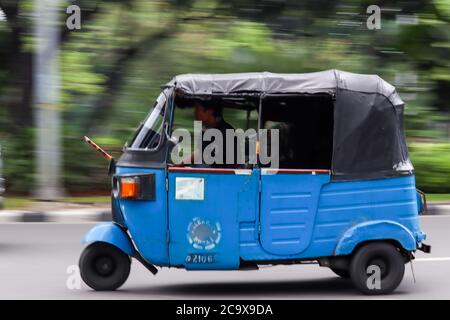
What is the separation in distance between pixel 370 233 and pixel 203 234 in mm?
1278

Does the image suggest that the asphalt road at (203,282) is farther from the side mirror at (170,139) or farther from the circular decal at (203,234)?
the side mirror at (170,139)

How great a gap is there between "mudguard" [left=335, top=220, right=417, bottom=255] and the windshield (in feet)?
5.32

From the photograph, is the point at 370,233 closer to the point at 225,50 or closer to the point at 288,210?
the point at 288,210

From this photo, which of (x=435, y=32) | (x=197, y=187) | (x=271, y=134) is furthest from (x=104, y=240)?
(x=435, y=32)

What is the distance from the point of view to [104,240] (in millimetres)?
7051

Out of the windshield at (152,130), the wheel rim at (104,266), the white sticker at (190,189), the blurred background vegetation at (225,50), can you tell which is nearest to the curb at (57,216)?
the blurred background vegetation at (225,50)

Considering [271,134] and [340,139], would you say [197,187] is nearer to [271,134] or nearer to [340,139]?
[271,134]

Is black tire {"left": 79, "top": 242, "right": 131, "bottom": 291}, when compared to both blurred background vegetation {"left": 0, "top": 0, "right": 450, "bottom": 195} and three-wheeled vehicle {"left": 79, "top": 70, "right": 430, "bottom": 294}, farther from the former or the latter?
blurred background vegetation {"left": 0, "top": 0, "right": 450, "bottom": 195}

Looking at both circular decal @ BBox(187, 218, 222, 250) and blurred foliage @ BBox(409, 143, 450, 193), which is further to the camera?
blurred foliage @ BBox(409, 143, 450, 193)

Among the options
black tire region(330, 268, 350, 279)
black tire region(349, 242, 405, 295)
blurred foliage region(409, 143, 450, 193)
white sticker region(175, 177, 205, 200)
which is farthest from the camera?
blurred foliage region(409, 143, 450, 193)

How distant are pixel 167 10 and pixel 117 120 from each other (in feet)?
6.92

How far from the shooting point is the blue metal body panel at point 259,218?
22.5 ft

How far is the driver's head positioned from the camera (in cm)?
707

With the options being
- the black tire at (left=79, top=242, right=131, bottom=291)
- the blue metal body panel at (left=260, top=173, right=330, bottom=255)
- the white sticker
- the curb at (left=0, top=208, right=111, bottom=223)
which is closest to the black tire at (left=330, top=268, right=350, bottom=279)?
the blue metal body panel at (left=260, top=173, right=330, bottom=255)
